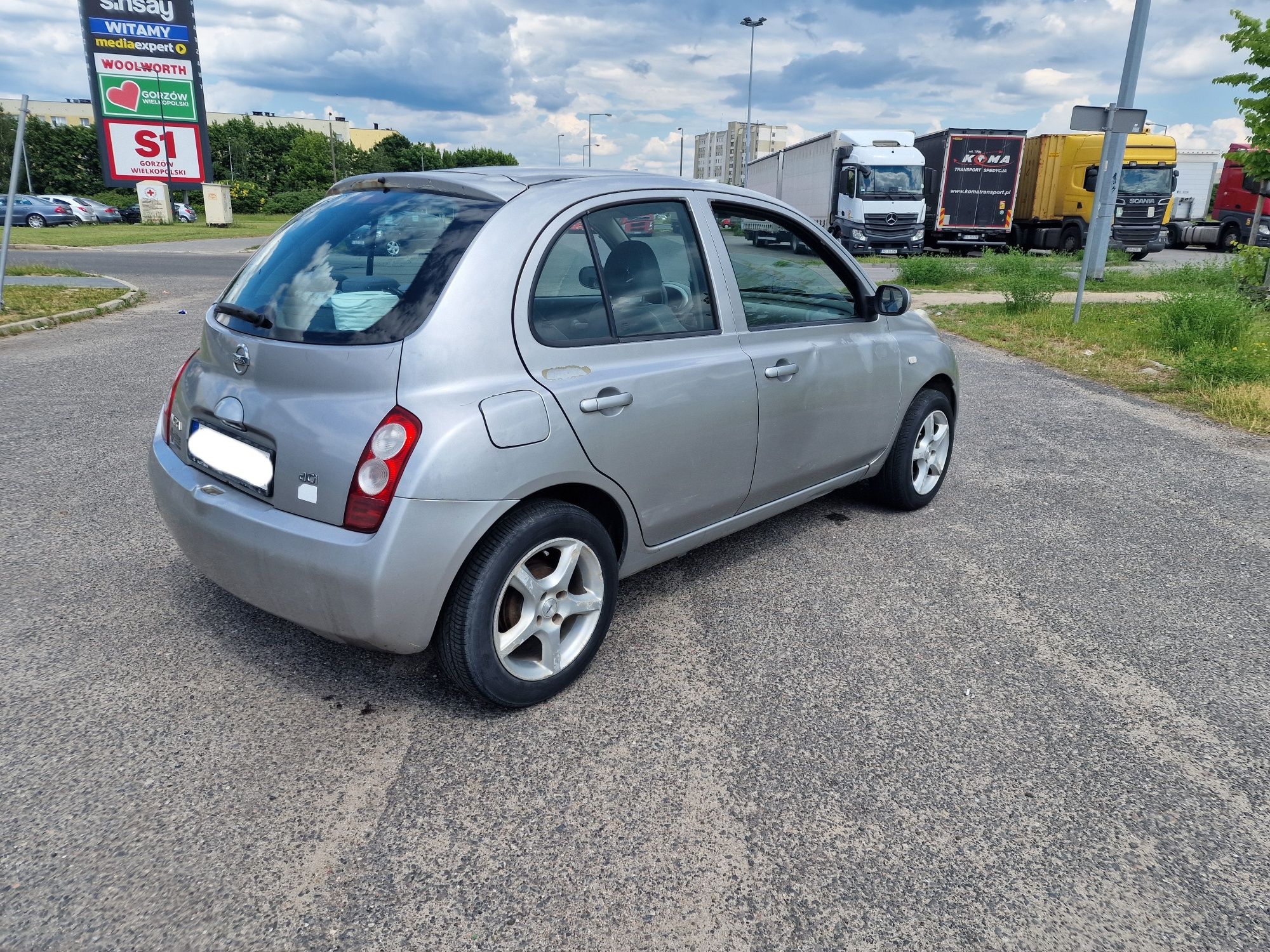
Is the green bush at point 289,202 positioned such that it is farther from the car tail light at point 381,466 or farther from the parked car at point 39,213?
the car tail light at point 381,466

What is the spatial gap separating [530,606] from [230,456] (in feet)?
3.52

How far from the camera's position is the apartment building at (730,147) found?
348 ft

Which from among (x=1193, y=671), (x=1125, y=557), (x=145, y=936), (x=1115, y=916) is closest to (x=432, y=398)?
(x=145, y=936)

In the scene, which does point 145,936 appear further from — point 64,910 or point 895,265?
point 895,265

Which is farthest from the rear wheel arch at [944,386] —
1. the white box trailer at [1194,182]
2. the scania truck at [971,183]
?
the white box trailer at [1194,182]

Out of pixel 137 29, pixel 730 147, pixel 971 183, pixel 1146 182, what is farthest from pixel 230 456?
pixel 730 147

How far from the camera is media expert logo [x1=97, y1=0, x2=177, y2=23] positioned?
113 ft

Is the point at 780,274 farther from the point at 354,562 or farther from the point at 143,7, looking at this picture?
the point at 143,7

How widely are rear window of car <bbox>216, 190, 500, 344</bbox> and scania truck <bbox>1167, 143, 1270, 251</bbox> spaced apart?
26.1 metres

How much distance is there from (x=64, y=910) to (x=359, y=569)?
3.36ft

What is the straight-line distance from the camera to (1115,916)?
2.12 meters

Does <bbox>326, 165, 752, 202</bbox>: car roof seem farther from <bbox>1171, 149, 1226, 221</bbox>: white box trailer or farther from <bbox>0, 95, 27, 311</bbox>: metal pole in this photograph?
<bbox>1171, 149, 1226, 221</bbox>: white box trailer

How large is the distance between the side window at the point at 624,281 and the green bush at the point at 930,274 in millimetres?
15974

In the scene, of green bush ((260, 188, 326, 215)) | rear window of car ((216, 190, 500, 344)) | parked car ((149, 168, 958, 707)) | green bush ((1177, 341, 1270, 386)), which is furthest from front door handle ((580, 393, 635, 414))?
green bush ((260, 188, 326, 215))
